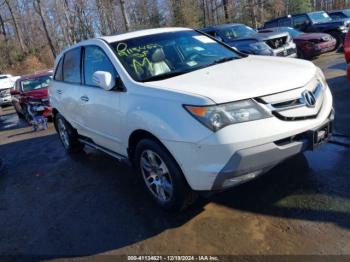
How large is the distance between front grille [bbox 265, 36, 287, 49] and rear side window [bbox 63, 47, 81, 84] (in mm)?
7581

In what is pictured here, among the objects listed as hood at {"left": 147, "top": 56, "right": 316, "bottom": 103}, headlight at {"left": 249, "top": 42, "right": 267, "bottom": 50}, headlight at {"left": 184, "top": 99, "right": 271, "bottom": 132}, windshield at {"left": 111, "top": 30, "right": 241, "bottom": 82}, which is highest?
windshield at {"left": 111, "top": 30, "right": 241, "bottom": 82}

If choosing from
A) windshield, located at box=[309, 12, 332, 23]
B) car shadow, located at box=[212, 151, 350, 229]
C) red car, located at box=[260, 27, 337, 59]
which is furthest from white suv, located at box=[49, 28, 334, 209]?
windshield, located at box=[309, 12, 332, 23]

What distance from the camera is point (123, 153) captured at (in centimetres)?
432

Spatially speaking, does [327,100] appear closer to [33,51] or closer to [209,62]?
[209,62]

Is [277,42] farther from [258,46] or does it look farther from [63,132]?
[63,132]

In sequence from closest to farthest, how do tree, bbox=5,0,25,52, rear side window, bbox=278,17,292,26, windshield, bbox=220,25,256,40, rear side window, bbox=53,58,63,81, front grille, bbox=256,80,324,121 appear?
front grille, bbox=256,80,324,121 < rear side window, bbox=53,58,63,81 < windshield, bbox=220,25,256,40 < rear side window, bbox=278,17,292,26 < tree, bbox=5,0,25,52

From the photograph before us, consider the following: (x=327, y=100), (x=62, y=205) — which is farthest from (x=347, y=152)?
(x=62, y=205)

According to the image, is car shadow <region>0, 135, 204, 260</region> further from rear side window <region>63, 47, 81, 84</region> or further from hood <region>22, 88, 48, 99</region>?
hood <region>22, 88, 48, 99</region>

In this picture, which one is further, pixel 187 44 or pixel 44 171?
pixel 44 171

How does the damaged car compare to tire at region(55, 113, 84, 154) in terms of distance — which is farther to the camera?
the damaged car

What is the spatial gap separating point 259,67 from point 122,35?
6.05ft

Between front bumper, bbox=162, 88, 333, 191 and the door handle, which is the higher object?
the door handle

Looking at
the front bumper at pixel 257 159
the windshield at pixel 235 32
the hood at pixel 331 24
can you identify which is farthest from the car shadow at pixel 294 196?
the hood at pixel 331 24

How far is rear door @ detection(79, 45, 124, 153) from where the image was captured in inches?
164
